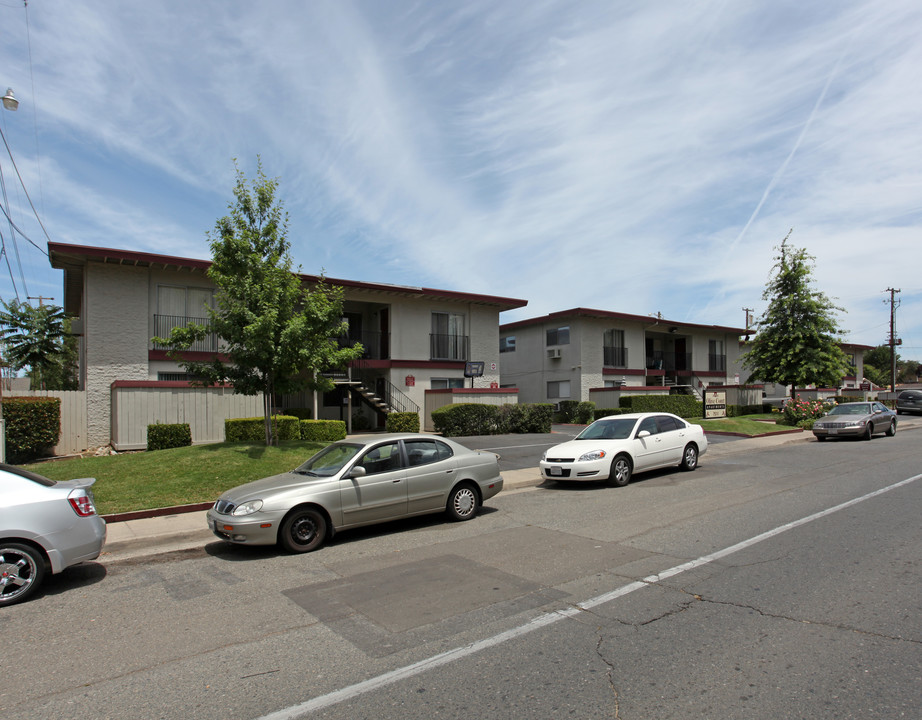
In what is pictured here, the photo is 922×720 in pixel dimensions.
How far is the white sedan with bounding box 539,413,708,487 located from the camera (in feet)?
38.7

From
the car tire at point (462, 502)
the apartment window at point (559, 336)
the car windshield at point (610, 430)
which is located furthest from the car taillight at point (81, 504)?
the apartment window at point (559, 336)

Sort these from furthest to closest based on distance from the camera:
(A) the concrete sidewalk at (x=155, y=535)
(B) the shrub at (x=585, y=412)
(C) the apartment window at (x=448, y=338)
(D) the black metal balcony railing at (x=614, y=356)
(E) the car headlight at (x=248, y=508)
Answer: (D) the black metal balcony railing at (x=614, y=356) < (B) the shrub at (x=585, y=412) < (C) the apartment window at (x=448, y=338) < (A) the concrete sidewalk at (x=155, y=535) < (E) the car headlight at (x=248, y=508)

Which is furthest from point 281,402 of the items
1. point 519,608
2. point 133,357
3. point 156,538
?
point 519,608

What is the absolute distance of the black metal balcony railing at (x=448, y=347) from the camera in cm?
2597

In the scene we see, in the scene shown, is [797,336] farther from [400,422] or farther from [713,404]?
[400,422]

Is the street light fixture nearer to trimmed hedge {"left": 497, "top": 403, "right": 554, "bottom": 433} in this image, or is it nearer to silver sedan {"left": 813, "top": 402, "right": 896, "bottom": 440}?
trimmed hedge {"left": 497, "top": 403, "right": 554, "bottom": 433}

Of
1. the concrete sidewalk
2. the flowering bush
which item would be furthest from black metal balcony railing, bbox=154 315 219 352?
the flowering bush

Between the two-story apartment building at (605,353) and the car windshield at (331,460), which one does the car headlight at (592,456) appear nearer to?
the car windshield at (331,460)

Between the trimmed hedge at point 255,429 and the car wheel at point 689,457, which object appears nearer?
the car wheel at point 689,457

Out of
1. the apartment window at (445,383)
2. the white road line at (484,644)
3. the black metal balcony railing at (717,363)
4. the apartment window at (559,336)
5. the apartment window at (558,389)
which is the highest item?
the apartment window at (559,336)

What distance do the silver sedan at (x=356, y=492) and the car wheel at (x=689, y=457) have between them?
628 centimetres

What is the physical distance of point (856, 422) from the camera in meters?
21.0

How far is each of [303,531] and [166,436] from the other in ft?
33.1

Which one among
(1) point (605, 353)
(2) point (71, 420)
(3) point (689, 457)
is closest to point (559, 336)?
(1) point (605, 353)
